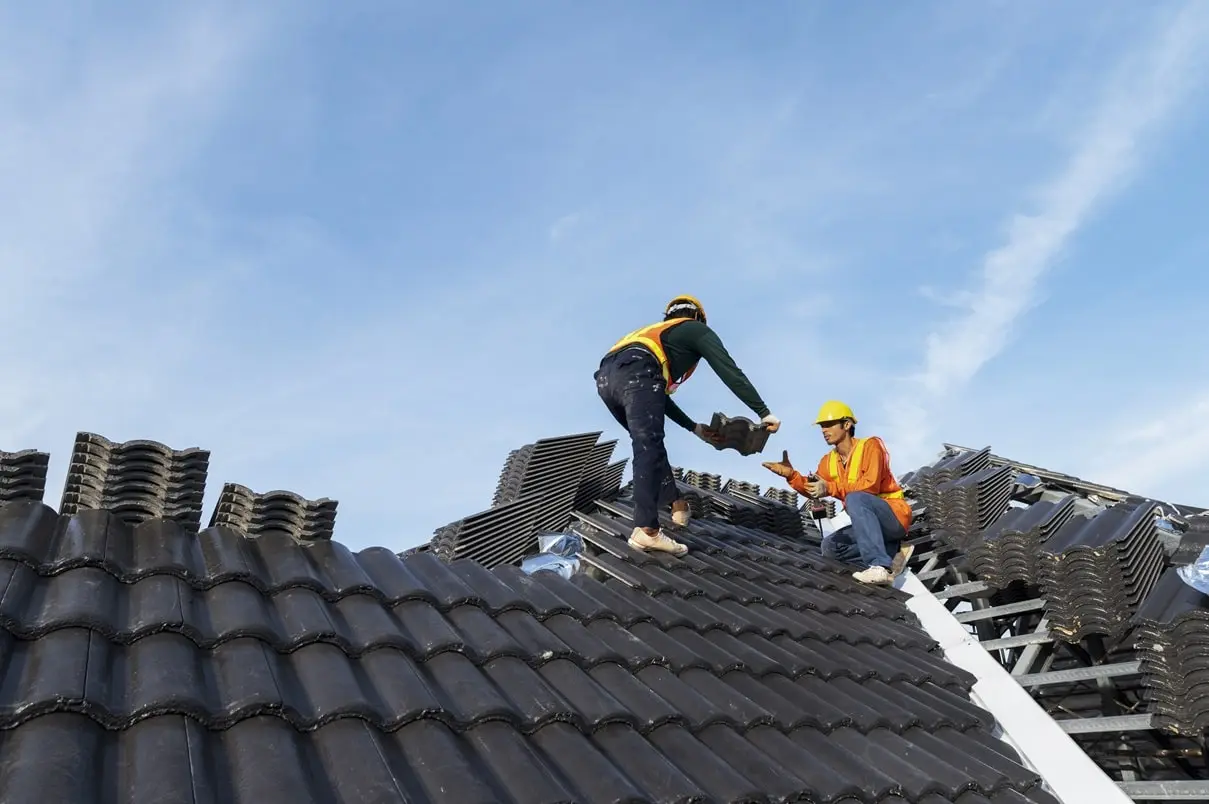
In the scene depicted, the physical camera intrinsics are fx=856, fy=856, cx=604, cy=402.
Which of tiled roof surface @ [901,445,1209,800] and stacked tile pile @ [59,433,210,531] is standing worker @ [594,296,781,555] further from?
stacked tile pile @ [59,433,210,531]

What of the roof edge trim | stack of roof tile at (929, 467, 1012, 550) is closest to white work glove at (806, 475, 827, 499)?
stack of roof tile at (929, 467, 1012, 550)

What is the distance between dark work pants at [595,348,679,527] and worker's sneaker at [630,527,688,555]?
70 mm

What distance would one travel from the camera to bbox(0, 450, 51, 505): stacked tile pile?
141 inches

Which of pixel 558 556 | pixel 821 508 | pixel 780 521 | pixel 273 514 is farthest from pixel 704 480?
pixel 273 514

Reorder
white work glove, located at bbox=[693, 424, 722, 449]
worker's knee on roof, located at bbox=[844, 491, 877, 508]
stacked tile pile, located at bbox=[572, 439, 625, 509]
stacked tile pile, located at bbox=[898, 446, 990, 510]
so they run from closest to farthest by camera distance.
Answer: white work glove, located at bbox=[693, 424, 722, 449], worker's knee on roof, located at bbox=[844, 491, 877, 508], stacked tile pile, located at bbox=[898, 446, 990, 510], stacked tile pile, located at bbox=[572, 439, 625, 509]

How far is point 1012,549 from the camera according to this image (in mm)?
6316

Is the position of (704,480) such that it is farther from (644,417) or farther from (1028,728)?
(1028,728)

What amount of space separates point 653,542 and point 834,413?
105 inches

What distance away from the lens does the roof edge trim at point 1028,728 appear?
408cm

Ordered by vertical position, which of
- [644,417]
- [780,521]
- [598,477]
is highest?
[598,477]

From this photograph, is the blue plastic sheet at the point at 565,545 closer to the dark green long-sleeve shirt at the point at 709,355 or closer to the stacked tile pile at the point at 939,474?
the dark green long-sleeve shirt at the point at 709,355

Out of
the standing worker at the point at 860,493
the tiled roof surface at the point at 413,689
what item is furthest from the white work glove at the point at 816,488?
the tiled roof surface at the point at 413,689

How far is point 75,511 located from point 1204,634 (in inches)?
215

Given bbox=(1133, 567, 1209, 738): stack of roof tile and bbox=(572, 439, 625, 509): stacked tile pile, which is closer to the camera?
bbox=(1133, 567, 1209, 738): stack of roof tile
